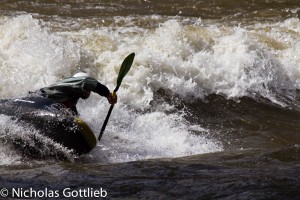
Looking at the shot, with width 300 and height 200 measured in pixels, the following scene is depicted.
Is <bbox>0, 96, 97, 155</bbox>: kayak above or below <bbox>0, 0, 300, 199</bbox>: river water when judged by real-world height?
above

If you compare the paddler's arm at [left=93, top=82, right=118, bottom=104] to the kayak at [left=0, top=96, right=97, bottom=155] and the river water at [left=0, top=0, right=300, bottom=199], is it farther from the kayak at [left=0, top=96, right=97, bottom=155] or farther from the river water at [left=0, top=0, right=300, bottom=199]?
the river water at [left=0, top=0, right=300, bottom=199]

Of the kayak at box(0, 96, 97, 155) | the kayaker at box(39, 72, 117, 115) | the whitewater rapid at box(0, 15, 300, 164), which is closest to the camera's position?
the kayak at box(0, 96, 97, 155)

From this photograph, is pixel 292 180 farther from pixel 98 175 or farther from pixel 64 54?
→ pixel 64 54

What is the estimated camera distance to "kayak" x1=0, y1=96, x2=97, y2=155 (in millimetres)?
6355

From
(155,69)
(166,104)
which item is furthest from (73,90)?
(155,69)

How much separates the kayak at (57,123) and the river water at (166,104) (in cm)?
9

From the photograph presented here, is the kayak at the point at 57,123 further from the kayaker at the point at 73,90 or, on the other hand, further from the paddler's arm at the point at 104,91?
the paddler's arm at the point at 104,91

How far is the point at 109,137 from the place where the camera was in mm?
7414

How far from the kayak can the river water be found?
0.29 ft

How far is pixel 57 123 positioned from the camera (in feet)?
20.8

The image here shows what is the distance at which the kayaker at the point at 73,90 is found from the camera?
665cm

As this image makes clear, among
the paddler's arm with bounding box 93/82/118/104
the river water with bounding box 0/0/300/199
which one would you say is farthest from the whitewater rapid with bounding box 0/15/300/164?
the paddler's arm with bounding box 93/82/118/104

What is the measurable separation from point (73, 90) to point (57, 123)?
0.51 metres

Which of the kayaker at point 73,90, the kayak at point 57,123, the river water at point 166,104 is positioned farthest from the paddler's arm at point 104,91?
the river water at point 166,104
